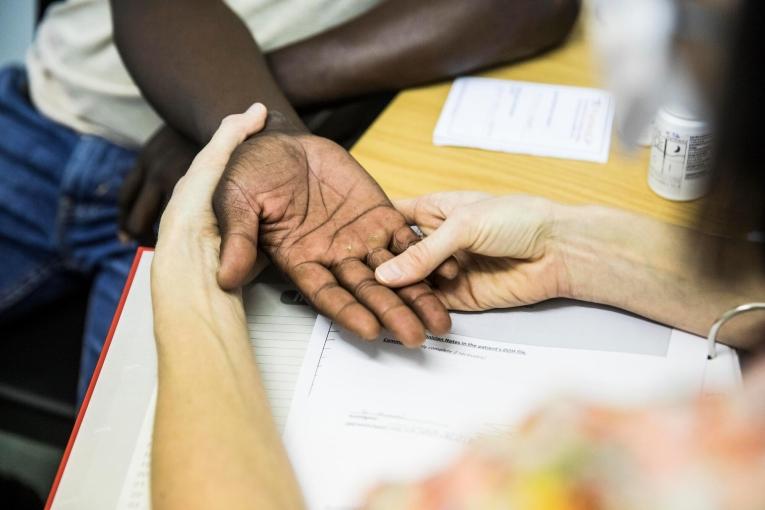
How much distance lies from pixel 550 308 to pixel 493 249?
88 mm

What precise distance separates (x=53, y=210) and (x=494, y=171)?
720 millimetres

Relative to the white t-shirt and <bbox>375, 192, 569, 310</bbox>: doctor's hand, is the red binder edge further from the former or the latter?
the white t-shirt

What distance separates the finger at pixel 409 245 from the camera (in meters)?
0.77

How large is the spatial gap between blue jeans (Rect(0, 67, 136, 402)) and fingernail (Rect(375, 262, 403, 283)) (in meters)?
0.59

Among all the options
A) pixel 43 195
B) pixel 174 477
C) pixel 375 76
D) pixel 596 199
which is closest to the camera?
pixel 174 477

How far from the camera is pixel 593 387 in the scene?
698mm

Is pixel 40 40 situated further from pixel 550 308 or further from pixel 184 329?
pixel 550 308

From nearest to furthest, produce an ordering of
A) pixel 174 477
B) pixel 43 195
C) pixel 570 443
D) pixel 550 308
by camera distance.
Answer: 1. pixel 570 443
2. pixel 174 477
3. pixel 550 308
4. pixel 43 195

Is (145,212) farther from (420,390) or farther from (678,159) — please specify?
(678,159)

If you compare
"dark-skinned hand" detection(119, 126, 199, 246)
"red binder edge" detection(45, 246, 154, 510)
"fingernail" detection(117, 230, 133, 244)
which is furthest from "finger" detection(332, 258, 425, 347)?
"fingernail" detection(117, 230, 133, 244)

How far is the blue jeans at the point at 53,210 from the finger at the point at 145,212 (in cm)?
5

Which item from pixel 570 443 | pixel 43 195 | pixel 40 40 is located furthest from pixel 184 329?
pixel 40 40

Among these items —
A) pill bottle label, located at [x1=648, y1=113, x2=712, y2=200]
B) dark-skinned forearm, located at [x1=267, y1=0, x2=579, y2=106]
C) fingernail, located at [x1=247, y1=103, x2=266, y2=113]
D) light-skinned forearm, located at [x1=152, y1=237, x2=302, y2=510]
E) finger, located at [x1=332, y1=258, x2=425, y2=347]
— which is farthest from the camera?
dark-skinned forearm, located at [x1=267, y1=0, x2=579, y2=106]

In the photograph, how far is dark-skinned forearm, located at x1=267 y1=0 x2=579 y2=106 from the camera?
1.08 meters
